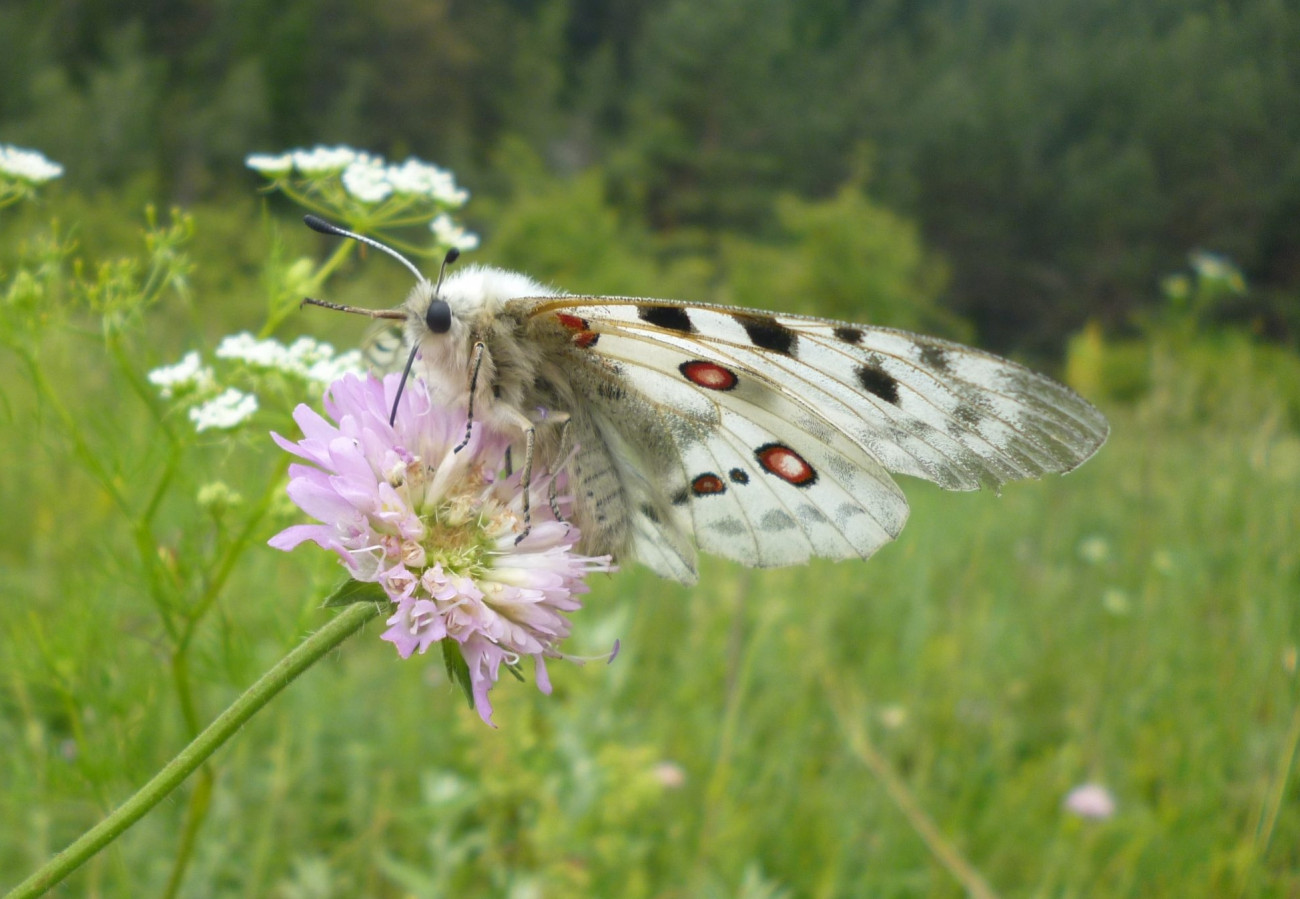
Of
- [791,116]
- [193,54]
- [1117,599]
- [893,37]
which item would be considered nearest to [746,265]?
[791,116]

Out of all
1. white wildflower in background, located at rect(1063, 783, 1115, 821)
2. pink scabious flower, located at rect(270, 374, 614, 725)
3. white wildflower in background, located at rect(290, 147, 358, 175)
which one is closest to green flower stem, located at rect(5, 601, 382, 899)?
pink scabious flower, located at rect(270, 374, 614, 725)

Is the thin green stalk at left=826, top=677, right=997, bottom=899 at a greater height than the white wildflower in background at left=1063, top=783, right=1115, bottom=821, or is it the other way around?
the white wildflower in background at left=1063, top=783, right=1115, bottom=821

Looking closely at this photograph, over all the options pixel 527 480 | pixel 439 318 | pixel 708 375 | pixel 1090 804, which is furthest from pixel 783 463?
pixel 1090 804

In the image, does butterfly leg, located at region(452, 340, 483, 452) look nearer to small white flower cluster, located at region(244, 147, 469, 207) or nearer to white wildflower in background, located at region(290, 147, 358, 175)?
small white flower cluster, located at region(244, 147, 469, 207)

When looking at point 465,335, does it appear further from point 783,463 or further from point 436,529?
point 783,463

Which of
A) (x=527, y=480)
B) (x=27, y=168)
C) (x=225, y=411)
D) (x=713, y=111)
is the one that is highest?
(x=713, y=111)

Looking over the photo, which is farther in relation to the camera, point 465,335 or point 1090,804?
point 1090,804

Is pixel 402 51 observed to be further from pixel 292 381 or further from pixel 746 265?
pixel 292 381
